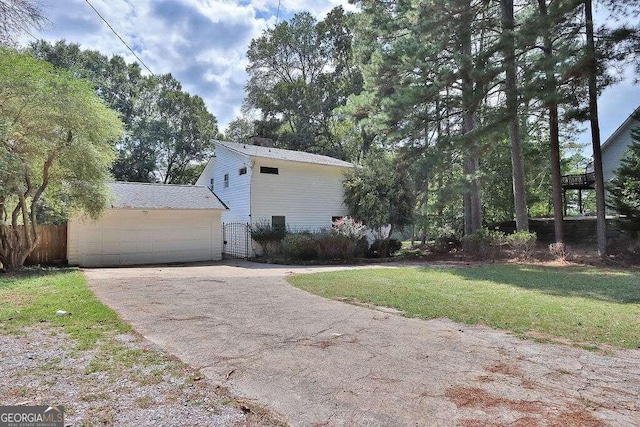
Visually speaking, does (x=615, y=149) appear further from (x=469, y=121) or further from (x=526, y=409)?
(x=526, y=409)

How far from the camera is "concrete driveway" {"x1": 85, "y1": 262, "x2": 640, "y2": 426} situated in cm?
276

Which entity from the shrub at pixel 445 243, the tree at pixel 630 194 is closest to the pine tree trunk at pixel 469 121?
the shrub at pixel 445 243

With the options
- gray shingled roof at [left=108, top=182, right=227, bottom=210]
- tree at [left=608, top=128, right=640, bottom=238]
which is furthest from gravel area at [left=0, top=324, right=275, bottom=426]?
tree at [left=608, top=128, right=640, bottom=238]

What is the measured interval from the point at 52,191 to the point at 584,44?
703 inches

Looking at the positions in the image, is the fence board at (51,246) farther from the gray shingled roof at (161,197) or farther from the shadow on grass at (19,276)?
the shadow on grass at (19,276)

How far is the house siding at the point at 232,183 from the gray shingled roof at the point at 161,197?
3.46 feet

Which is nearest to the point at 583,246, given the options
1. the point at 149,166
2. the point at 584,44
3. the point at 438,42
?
the point at 584,44

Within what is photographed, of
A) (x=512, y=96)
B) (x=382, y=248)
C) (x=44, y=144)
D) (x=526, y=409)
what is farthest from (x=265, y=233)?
(x=526, y=409)

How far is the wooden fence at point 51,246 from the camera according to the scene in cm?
1380

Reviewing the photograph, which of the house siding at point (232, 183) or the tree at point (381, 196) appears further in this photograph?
the tree at point (381, 196)

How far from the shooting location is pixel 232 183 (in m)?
19.0

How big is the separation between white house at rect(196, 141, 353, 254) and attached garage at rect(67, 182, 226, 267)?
142 cm

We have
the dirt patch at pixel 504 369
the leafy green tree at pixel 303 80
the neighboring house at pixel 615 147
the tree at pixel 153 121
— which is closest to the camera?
the dirt patch at pixel 504 369

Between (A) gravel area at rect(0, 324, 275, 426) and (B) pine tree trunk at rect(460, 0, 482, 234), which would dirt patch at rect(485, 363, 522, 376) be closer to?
(A) gravel area at rect(0, 324, 275, 426)
